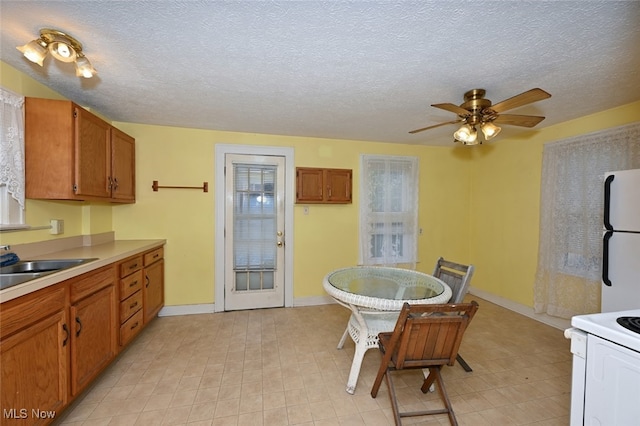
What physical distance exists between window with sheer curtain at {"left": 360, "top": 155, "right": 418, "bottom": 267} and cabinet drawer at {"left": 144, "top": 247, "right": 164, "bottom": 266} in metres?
2.52

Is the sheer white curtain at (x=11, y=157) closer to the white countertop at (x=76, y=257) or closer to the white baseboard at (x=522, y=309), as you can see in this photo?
the white countertop at (x=76, y=257)

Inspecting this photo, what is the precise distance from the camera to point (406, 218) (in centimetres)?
388

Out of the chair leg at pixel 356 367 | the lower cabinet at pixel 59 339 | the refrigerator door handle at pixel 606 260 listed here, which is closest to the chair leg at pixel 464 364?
the chair leg at pixel 356 367

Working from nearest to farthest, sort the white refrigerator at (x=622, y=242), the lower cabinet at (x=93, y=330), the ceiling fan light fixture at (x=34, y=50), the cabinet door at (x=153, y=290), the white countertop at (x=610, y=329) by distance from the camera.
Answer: the white countertop at (x=610, y=329)
the ceiling fan light fixture at (x=34, y=50)
the lower cabinet at (x=93, y=330)
the white refrigerator at (x=622, y=242)
the cabinet door at (x=153, y=290)

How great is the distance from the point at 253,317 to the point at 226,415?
4.99ft

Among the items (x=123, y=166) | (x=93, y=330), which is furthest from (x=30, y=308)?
(x=123, y=166)

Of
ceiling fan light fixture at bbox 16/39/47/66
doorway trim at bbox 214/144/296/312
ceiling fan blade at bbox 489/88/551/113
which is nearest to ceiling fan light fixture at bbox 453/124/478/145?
ceiling fan blade at bbox 489/88/551/113

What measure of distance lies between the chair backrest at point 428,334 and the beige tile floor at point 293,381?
44 centimetres

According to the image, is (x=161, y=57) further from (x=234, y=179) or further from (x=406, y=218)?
(x=406, y=218)

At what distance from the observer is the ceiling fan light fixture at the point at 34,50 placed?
4.66ft

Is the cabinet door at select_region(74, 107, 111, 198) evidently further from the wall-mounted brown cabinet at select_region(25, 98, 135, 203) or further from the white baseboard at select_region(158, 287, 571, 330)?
the white baseboard at select_region(158, 287, 571, 330)

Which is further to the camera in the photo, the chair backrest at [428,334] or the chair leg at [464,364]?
the chair leg at [464,364]

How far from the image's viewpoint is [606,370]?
1.00 metres

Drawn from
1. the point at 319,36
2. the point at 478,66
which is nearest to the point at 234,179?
the point at 319,36
